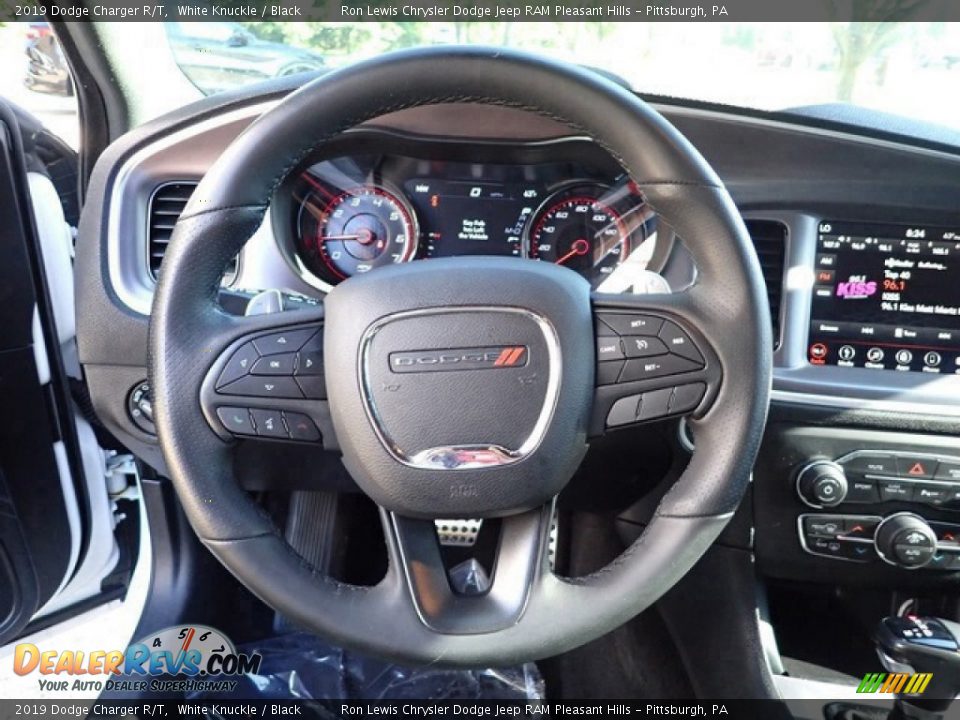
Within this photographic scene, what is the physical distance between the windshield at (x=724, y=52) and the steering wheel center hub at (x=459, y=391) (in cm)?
68

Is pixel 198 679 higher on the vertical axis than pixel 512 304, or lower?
lower

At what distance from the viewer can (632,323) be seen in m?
1.04

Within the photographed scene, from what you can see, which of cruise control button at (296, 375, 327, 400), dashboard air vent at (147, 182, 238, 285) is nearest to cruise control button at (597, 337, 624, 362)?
cruise control button at (296, 375, 327, 400)

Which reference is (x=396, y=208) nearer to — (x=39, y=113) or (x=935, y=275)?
(x=39, y=113)

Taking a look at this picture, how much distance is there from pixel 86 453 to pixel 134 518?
0.23m

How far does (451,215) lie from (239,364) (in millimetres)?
582

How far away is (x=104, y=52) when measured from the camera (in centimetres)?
157

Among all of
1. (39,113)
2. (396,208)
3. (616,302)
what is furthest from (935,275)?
(39,113)

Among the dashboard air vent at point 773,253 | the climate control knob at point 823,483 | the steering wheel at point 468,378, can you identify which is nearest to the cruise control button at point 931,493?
the climate control knob at point 823,483

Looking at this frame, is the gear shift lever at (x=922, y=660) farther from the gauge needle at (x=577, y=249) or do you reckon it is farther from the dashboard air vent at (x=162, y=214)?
the dashboard air vent at (x=162, y=214)

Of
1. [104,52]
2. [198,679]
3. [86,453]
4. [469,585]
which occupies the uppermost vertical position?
[104,52]

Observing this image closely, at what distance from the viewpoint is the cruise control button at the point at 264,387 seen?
3.33 ft

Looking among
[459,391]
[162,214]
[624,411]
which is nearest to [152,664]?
[162,214]

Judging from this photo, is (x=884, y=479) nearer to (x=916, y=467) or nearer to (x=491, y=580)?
(x=916, y=467)
